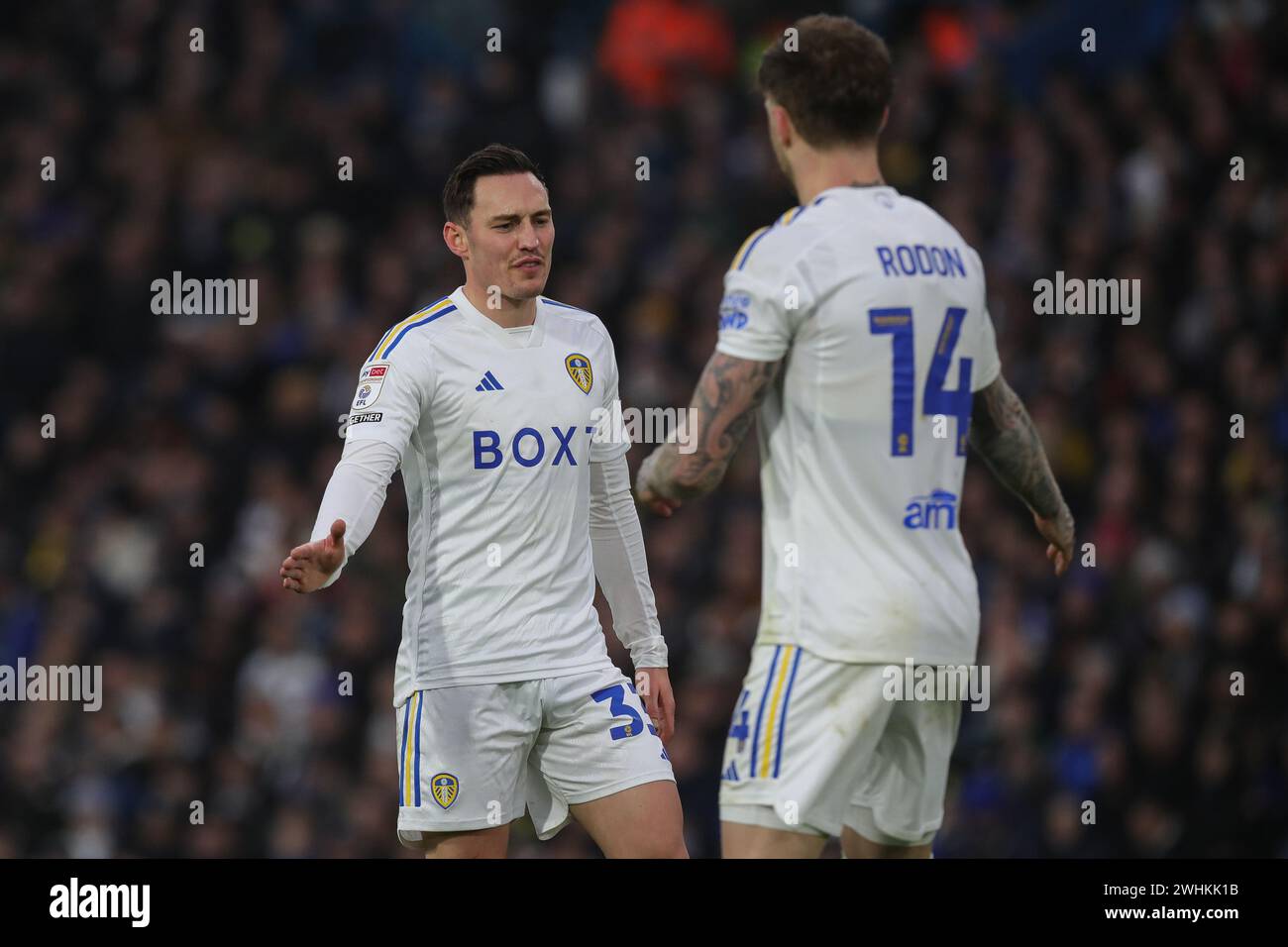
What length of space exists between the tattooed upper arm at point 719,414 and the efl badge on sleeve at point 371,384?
1072mm

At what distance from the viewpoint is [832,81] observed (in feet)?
13.6

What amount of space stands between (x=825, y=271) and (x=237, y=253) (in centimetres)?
727

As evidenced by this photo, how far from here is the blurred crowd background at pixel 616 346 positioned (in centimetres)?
910

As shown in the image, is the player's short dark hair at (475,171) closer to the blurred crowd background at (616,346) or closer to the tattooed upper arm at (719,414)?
the tattooed upper arm at (719,414)

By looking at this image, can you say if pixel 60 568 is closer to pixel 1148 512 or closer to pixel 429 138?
pixel 429 138

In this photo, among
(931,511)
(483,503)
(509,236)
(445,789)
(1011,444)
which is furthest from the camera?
(509,236)

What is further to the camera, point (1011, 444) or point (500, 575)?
point (500, 575)

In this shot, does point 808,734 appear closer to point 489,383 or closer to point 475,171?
point 489,383

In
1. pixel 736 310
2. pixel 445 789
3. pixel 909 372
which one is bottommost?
pixel 445 789

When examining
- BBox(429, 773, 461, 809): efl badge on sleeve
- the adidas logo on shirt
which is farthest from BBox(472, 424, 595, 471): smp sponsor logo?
BBox(429, 773, 461, 809): efl badge on sleeve

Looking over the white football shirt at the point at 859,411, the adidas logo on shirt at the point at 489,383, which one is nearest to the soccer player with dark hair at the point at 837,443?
the white football shirt at the point at 859,411

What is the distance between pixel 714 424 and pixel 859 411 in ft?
1.05

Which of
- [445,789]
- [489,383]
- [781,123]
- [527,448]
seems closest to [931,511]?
[781,123]

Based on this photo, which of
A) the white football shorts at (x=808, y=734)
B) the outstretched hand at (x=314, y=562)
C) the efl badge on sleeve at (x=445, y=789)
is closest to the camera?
the white football shorts at (x=808, y=734)
